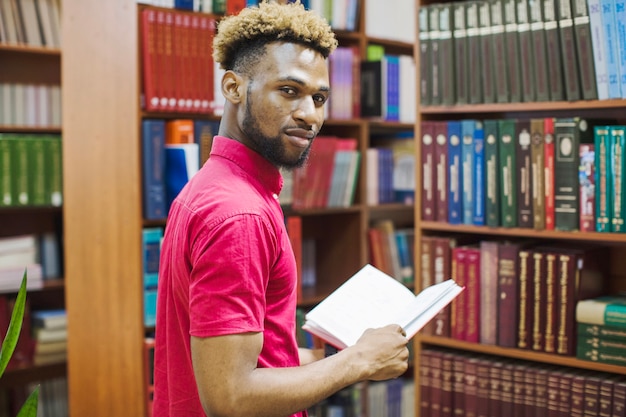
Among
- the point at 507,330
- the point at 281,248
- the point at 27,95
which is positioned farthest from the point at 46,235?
the point at 281,248

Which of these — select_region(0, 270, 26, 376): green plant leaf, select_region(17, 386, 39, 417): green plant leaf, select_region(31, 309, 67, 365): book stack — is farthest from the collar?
select_region(31, 309, 67, 365): book stack

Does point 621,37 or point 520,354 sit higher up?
point 621,37

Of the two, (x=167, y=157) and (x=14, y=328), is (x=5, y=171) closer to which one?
(x=167, y=157)

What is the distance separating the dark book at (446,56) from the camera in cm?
222

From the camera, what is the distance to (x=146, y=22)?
2580 millimetres

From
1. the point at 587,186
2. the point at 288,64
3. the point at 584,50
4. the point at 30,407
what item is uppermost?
the point at 584,50

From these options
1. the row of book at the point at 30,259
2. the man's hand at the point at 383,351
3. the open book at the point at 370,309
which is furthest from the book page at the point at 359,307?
the row of book at the point at 30,259

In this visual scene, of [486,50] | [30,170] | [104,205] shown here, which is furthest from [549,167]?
[30,170]

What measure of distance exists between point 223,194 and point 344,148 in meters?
2.04

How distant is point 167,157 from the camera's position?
2688 millimetres

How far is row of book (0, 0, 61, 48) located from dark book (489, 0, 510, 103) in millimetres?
2193

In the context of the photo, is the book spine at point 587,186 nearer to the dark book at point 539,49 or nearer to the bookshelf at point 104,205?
the dark book at point 539,49

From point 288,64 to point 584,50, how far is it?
1.03 m

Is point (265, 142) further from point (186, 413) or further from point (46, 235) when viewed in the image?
point (46, 235)
